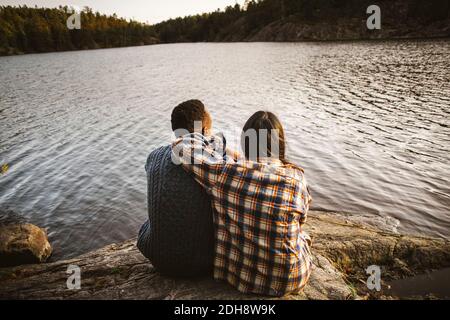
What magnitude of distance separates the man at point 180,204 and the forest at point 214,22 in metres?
76.7

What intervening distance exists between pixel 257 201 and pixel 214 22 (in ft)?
535

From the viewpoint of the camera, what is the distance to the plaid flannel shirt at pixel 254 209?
9.19ft

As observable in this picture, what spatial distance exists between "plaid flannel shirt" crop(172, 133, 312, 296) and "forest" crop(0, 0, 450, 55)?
76527 millimetres

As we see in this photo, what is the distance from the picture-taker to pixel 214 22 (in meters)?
151

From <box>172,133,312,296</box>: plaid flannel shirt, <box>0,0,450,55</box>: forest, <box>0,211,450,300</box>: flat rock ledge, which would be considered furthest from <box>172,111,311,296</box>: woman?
<box>0,0,450,55</box>: forest

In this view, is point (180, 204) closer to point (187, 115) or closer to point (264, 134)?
point (187, 115)

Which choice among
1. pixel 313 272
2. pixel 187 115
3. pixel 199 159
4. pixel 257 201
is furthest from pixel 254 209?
pixel 313 272

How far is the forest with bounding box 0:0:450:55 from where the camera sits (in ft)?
224

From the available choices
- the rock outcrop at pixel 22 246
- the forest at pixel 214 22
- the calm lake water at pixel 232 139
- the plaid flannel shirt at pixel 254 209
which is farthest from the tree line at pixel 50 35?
the plaid flannel shirt at pixel 254 209

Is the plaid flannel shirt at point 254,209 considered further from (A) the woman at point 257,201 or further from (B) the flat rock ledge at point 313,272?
(B) the flat rock ledge at point 313,272

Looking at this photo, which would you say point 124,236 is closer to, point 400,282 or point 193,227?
point 193,227

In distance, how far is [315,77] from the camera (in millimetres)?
29406

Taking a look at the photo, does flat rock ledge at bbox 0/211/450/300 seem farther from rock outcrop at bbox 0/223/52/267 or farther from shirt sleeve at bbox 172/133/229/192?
shirt sleeve at bbox 172/133/229/192
